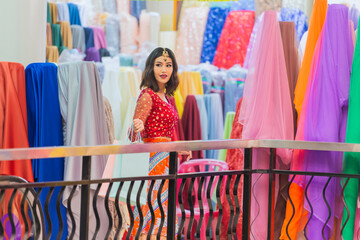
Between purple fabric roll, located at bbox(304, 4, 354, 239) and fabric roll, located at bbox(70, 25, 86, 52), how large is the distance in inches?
202

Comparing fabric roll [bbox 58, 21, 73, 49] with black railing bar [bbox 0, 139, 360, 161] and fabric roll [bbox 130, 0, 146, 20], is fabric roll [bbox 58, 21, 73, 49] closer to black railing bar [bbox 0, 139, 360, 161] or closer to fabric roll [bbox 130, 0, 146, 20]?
fabric roll [bbox 130, 0, 146, 20]

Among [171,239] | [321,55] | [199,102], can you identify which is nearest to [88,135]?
[171,239]

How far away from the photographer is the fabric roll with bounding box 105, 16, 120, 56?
9.21 meters

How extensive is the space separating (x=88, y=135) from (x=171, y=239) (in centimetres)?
96

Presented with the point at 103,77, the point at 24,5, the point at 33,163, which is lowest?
the point at 33,163

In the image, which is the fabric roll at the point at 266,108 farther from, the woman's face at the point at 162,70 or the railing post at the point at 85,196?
the railing post at the point at 85,196

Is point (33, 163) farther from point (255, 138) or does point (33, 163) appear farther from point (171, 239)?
point (255, 138)

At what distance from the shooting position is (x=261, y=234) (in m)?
3.85

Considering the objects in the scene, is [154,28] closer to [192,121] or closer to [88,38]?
[88,38]

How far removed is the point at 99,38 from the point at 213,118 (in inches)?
114

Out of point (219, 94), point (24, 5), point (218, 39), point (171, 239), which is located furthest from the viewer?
point (218, 39)

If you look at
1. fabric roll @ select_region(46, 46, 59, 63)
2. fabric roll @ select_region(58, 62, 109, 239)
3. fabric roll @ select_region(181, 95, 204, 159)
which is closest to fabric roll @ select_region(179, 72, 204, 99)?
fabric roll @ select_region(181, 95, 204, 159)

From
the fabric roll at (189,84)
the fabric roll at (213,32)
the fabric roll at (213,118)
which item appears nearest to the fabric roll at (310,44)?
the fabric roll at (213,118)

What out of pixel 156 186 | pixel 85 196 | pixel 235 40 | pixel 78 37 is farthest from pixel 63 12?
pixel 85 196
